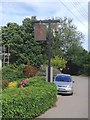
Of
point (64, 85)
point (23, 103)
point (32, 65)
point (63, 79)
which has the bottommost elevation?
point (64, 85)

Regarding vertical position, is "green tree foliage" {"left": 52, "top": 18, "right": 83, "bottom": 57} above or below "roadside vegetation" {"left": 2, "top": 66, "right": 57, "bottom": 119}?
above

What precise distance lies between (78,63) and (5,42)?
2003cm

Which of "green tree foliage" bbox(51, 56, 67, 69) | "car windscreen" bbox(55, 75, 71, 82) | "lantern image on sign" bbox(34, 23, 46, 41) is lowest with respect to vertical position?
"car windscreen" bbox(55, 75, 71, 82)

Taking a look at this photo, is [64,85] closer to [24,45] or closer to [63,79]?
[63,79]

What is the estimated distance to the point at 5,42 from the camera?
5681cm

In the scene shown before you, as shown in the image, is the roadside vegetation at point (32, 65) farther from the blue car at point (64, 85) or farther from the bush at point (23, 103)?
the blue car at point (64, 85)

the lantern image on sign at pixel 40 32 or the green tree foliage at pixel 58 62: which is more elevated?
the lantern image on sign at pixel 40 32

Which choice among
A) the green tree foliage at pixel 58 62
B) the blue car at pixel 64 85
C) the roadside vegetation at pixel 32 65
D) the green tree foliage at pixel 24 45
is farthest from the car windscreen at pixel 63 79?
the green tree foliage at pixel 58 62

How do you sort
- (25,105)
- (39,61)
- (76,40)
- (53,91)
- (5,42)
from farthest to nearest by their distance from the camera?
(76,40) < (5,42) < (39,61) < (53,91) < (25,105)

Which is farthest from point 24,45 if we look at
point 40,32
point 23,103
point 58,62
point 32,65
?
point 23,103

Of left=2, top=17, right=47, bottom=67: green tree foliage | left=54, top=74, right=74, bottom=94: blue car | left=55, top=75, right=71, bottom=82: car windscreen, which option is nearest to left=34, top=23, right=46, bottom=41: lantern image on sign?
left=54, top=74, right=74, bottom=94: blue car

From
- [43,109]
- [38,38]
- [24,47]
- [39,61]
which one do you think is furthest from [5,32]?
[43,109]

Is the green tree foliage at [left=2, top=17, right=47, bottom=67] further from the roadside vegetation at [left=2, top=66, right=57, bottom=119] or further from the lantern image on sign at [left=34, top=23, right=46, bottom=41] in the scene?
the roadside vegetation at [left=2, top=66, right=57, bottom=119]

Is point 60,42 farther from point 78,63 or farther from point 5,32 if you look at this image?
point 5,32
